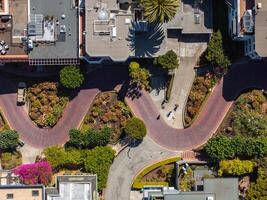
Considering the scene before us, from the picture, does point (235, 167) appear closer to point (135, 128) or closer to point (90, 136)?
point (135, 128)

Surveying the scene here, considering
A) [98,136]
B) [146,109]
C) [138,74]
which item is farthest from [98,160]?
[138,74]

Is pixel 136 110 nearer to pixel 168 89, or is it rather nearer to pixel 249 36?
pixel 168 89

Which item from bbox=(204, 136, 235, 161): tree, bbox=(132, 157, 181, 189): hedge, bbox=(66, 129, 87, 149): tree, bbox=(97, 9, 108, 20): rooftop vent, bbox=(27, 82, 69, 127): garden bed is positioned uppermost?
bbox=(97, 9, 108, 20): rooftop vent

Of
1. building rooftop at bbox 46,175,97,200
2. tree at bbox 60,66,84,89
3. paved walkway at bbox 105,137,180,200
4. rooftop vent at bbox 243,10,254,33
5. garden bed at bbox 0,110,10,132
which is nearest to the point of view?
rooftop vent at bbox 243,10,254,33

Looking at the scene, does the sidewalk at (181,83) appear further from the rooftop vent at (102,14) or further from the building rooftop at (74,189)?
the building rooftop at (74,189)

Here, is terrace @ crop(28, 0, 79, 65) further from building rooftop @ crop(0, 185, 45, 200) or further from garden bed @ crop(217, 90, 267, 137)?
garden bed @ crop(217, 90, 267, 137)

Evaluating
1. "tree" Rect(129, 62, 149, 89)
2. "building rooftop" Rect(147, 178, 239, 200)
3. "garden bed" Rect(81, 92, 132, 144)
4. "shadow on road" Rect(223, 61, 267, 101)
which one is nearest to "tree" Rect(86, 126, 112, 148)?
"garden bed" Rect(81, 92, 132, 144)
